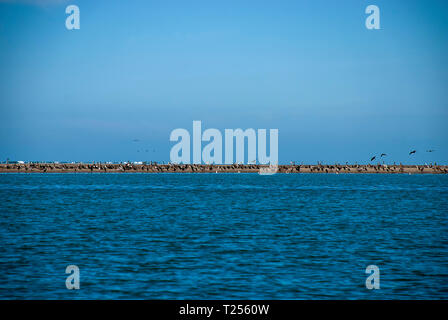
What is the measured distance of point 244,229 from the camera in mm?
35219

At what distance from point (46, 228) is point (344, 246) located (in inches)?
757

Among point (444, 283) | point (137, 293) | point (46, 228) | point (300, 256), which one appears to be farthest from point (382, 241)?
point (46, 228)

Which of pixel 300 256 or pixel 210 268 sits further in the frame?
pixel 300 256

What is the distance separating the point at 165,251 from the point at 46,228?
13.3 metres

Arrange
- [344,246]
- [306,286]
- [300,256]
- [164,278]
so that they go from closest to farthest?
1. [306,286]
2. [164,278]
3. [300,256]
4. [344,246]

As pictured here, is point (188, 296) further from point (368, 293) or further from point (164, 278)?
point (368, 293)

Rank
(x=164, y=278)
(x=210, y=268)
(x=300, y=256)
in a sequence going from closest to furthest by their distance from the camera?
1. (x=164, y=278)
2. (x=210, y=268)
3. (x=300, y=256)

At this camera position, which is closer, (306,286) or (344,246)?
(306,286)

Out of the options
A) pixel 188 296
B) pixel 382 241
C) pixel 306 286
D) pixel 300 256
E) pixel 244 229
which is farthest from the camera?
pixel 244 229

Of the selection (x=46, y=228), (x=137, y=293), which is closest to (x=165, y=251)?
(x=137, y=293)

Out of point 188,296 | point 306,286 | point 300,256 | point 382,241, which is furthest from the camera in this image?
point 382,241

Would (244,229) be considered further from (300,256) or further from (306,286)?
(306,286)

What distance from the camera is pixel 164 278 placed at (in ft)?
64.6

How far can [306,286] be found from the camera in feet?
60.6
